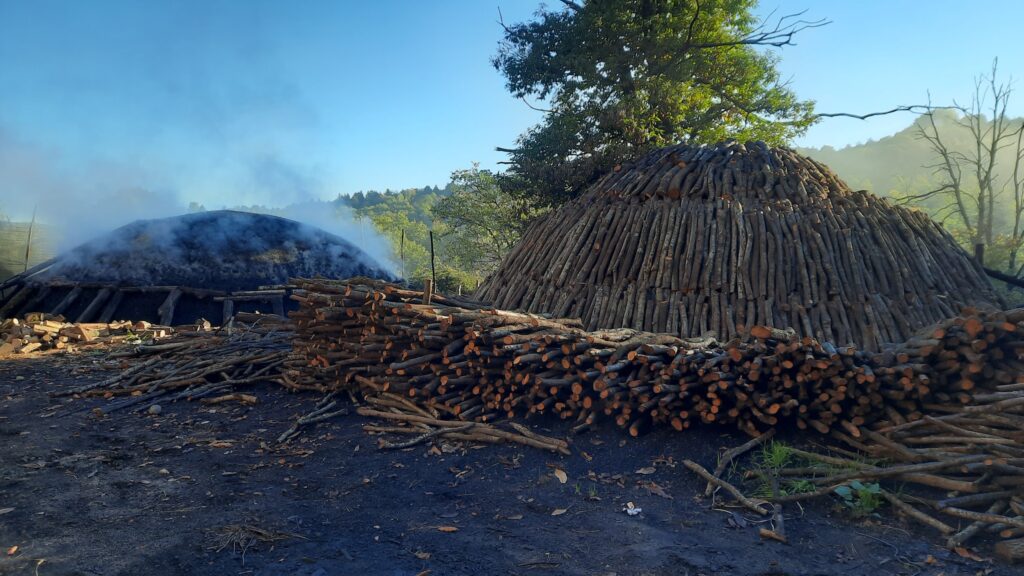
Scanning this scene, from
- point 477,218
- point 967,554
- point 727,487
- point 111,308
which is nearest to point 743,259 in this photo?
point 727,487

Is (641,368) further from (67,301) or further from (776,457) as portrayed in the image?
(67,301)

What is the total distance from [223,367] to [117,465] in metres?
3.50

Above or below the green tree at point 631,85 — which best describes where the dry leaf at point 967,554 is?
below

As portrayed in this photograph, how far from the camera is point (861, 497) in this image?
4.40m

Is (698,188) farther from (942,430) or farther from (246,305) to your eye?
(246,305)

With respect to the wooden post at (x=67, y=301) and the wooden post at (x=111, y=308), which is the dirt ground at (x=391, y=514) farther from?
the wooden post at (x=67, y=301)

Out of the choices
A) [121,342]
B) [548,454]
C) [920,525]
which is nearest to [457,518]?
[548,454]

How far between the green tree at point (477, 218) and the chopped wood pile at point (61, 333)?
555 inches

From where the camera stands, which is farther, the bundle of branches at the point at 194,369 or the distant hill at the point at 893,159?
the distant hill at the point at 893,159

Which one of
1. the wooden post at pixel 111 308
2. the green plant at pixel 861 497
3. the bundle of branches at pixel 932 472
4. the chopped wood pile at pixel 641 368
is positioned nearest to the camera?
the bundle of branches at pixel 932 472

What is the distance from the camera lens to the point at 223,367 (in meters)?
9.22

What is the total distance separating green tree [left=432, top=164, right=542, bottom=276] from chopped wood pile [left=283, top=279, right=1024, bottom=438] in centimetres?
1774

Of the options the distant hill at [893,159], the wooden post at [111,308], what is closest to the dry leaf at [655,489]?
the wooden post at [111,308]

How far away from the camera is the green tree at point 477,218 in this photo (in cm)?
2659
